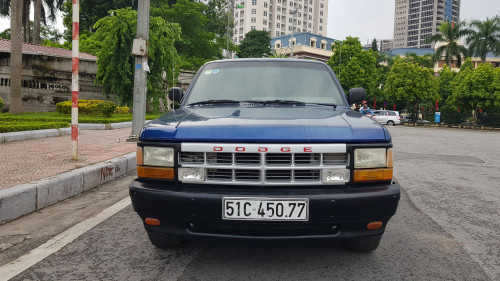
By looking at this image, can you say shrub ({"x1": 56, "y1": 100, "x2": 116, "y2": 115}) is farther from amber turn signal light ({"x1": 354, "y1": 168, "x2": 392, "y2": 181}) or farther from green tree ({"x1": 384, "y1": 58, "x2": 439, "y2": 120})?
green tree ({"x1": 384, "y1": 58, "x2": 439, "y2": 120})

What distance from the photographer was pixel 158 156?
2.73 m

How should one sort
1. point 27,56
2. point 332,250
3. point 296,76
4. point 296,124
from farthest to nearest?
point 27,56
point 296,76
point 332,250
point 296,124

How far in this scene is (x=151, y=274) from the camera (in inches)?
106

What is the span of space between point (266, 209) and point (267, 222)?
0.27ft

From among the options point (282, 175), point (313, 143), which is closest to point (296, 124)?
point (313, 143)

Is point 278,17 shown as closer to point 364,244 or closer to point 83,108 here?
point 83,108

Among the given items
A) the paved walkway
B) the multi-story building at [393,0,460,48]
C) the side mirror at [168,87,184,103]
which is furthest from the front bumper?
the multi-story building at [393,0,460,48]

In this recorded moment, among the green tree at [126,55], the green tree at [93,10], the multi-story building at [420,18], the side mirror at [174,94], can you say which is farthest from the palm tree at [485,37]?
the multi-story building at [420,18]

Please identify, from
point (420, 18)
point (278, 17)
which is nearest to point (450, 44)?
point (278, 17)

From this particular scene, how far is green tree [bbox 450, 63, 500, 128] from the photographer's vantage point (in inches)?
1517

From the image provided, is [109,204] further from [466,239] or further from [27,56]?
[27,56]

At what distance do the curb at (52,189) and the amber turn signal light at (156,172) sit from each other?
2037 mm

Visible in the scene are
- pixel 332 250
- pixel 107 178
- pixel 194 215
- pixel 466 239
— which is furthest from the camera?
pixel 107 178

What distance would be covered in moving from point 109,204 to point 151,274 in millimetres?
2264
